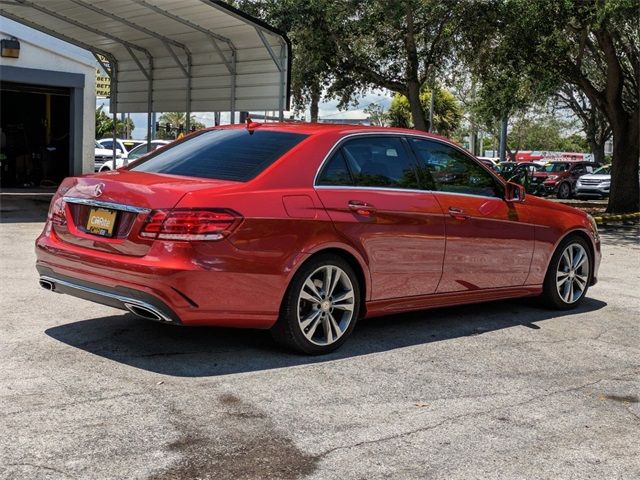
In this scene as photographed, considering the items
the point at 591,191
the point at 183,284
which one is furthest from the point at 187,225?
the point at 591,191

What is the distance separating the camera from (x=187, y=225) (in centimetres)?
504

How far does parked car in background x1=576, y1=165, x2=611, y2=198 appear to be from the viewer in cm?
3288

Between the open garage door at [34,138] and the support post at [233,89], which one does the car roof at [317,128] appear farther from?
the open garage door at [34,138]

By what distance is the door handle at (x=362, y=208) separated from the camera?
5828 mm

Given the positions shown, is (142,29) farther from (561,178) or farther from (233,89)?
(561,178)

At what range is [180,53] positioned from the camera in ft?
60.5

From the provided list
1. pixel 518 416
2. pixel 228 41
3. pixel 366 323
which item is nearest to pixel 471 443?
pixel 518 416

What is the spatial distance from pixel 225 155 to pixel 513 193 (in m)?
2.78

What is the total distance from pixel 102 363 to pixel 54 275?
80 centimetres

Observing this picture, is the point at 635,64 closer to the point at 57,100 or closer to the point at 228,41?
the point at 228,41

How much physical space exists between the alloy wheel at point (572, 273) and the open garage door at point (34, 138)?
1763cm

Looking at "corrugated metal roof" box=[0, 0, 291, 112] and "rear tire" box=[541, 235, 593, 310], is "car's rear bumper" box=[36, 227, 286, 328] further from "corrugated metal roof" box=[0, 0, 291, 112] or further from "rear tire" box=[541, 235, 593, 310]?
"corrugated metal roof" box=[0, 0, 291, 112]

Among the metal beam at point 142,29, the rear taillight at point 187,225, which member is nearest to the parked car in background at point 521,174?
the metal beam at point 142,29

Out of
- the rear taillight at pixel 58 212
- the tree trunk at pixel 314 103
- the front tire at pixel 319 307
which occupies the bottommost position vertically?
the front tire at pixel 319 307
